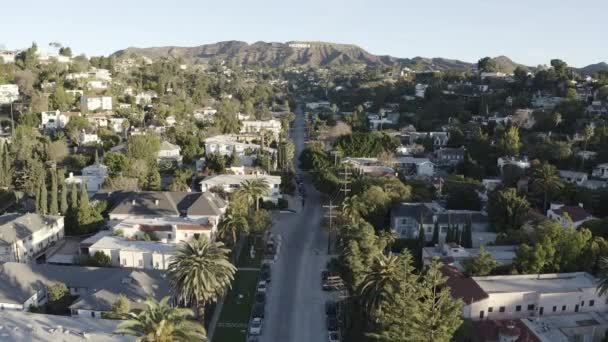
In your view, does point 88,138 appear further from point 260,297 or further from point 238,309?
point 238,309

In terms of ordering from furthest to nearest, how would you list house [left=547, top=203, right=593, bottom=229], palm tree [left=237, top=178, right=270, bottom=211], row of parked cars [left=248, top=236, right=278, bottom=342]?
palm tree [left=237, top=178, right=270, bottom=211] → house [left=547, top=203, right=593, bottom=229] → row of parked cars [left=248, top=236, right=278, bottom=342]

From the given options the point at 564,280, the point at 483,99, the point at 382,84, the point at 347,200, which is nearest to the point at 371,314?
the point at 564,280

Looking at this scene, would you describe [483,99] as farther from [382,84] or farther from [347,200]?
[347,200]

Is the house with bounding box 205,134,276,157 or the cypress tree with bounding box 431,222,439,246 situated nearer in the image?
the cypress tree with bounding box 431,222,439,246

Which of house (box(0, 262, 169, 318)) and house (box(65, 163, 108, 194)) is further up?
house (box(65, 163, 108, 194))

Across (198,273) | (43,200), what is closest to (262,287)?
(198,273)

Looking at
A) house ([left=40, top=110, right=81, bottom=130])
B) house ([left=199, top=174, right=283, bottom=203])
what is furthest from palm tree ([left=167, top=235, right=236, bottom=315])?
house ([left=40, top=110, right=81, bottom=130])

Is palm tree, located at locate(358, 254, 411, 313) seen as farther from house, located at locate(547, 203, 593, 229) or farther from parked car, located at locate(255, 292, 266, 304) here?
house, located at locate(547, 203, 593, 229)
